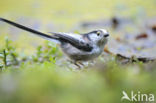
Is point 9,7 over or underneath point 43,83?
over

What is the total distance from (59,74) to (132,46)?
→ 4883mm

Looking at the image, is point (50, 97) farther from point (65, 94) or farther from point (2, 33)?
point (2, 33)

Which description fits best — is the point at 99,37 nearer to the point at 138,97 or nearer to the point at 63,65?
the point at 63,65

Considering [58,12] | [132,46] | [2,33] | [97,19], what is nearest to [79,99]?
[132,46]

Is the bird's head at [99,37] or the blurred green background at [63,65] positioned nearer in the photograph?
the blurred green background at [63,65]

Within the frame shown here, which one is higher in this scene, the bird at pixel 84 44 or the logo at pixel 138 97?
the bird at pixel 84 44

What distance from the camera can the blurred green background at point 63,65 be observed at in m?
1.90

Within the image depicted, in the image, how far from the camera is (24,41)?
25.0 feet

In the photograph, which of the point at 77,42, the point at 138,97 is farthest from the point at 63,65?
the point at 138,97

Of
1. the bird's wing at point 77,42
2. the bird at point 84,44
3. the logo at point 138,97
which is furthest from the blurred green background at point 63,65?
the bird's wing at point 77,42

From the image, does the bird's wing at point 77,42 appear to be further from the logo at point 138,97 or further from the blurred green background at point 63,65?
the logo at point 138,97

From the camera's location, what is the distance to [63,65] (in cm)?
472

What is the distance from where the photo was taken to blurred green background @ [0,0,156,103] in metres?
1.90

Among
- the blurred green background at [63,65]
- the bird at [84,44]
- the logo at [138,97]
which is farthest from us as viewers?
the bird at [84,44]
